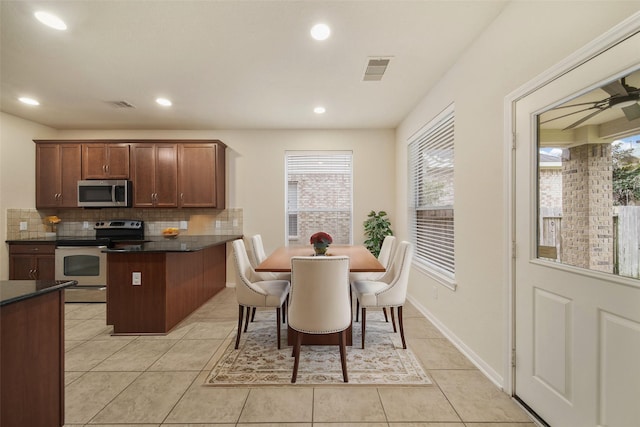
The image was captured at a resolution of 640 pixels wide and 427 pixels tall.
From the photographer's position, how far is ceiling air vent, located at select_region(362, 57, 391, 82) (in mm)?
2474

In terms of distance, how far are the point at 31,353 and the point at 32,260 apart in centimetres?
362

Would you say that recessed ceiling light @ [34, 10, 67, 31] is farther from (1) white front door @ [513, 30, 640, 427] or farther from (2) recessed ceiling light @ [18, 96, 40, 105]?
(1) white front door @ [513, 30, 640, 427]

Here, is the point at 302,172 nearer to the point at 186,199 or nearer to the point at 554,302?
Result: the point at 186,199

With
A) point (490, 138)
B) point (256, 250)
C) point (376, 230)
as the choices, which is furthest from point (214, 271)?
point (490, 138)

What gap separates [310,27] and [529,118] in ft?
5.38

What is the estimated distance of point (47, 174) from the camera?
13.5 ft

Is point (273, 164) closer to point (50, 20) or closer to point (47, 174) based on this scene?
point (50, 20)

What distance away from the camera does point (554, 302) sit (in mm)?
1468

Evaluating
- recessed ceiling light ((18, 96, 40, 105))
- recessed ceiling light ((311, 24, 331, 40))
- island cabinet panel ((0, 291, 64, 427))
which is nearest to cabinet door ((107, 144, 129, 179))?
recessed ceiling light ((18, 96, 40, 105))

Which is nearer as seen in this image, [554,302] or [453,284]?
[554,302]

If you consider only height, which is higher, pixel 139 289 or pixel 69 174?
pixel 69 174

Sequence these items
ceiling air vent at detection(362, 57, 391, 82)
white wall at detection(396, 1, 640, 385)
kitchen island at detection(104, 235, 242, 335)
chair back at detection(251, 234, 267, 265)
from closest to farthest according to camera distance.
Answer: white wall at detection(396, 1, 640, 385) < ceiling air vent at detection(362, 57, 391, 82) < kitchen island at detection(104, 235, 242, 335) < chair back at detection(251, 234, 267, 265)

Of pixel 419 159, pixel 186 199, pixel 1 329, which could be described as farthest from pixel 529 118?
pixel 186 199

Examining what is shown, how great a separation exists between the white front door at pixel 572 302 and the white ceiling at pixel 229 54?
99 cm
